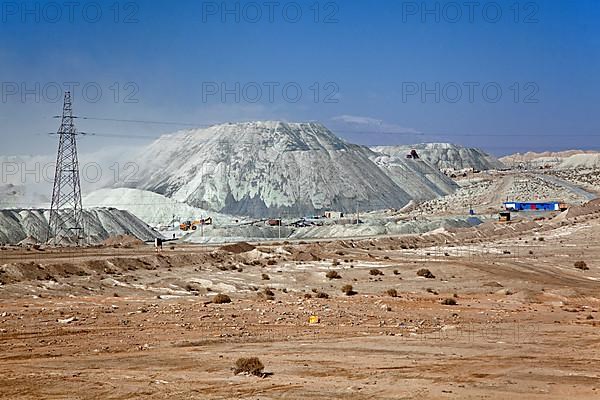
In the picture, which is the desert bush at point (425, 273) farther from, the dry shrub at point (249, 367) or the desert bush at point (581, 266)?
the dry shrub at point (249, 367)

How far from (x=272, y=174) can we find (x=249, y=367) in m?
132

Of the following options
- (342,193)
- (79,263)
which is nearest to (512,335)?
(79,263)

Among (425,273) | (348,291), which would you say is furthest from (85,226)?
(348,291)

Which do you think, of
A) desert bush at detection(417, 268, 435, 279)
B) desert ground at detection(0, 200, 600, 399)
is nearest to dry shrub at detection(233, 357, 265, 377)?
desert ground at detection(0, 200, 600, 399)

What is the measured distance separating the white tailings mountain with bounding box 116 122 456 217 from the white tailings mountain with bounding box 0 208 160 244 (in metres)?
42.3

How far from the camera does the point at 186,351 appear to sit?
17.0m

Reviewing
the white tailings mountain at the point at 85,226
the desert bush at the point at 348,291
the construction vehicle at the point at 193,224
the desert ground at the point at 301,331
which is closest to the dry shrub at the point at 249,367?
the desert ground at the point at 301,331

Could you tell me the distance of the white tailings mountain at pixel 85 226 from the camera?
79.1 meters

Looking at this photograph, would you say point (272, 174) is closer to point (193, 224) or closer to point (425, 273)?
point (193, 224)

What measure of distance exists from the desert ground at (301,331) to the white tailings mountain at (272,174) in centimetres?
9428

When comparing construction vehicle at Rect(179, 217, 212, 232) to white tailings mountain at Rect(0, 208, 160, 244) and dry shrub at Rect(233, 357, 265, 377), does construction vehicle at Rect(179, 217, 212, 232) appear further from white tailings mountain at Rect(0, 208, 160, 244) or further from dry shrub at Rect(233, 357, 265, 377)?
dry shrub at Rect(233, 357, 265, 377)

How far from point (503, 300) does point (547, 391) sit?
54.7 feet

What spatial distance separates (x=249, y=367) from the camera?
14.4m

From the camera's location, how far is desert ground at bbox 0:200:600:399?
13.6 metres
